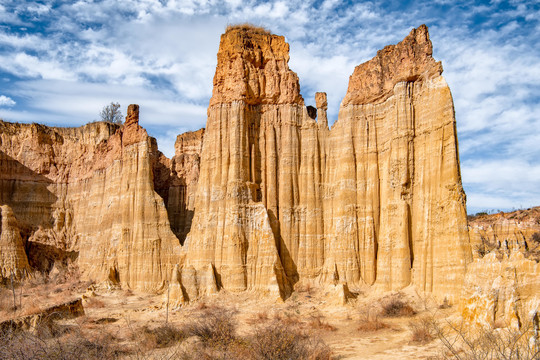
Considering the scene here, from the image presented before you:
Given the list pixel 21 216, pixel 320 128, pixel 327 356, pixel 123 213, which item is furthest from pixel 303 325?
pixel 21 216

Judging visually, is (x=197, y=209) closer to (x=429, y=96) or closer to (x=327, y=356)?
(x=429, y=96)

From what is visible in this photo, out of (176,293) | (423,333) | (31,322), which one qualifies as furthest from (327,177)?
(31,322)

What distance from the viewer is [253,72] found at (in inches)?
1318

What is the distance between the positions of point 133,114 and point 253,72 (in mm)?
9809

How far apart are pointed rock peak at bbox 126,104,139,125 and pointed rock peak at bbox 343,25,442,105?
15.3m

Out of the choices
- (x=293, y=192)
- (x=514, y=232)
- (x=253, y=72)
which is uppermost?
(x=253, y=72)

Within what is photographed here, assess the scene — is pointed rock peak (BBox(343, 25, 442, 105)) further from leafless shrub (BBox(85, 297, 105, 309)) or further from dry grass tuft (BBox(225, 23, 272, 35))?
leafless shrub (BBox(85, 297, 105, 309))

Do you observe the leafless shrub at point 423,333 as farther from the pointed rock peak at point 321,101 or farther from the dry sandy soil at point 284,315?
the pointed rock peak at point 321,101

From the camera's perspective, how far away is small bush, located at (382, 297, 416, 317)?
73.6 ft

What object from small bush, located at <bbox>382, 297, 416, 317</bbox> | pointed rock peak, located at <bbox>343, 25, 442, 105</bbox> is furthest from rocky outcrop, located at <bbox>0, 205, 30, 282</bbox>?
small bush, located at <bbox>382, 297, 416, 317</bbox>

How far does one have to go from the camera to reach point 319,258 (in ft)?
100

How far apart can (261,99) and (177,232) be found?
42.0ft

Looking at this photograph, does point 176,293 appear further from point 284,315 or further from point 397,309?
point 397,309

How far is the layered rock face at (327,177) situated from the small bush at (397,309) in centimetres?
159
